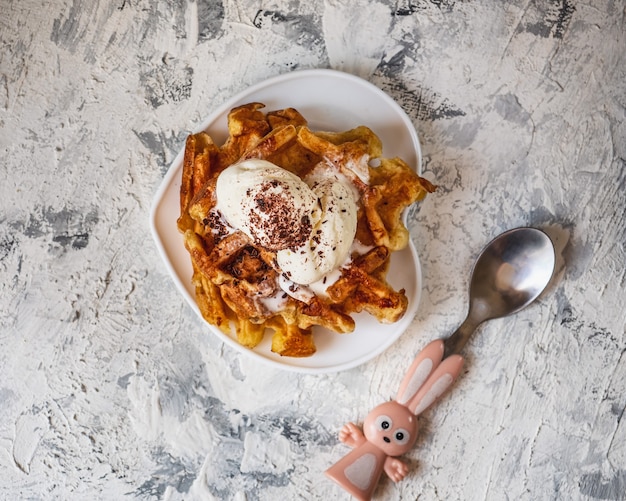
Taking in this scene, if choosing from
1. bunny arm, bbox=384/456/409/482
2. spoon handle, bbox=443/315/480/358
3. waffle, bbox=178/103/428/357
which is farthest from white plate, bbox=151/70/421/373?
bunny arm, bbox=384/456/409/482

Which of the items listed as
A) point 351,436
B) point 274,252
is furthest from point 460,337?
point 274,252

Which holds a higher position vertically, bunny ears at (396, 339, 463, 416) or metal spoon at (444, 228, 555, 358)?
metal spoon at (444, 228, 555, 358)

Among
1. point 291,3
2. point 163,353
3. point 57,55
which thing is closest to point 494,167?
point 291,3

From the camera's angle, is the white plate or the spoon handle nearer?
the white plate

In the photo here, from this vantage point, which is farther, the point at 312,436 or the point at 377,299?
the point at 312,436

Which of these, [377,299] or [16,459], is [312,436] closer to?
[377,299]

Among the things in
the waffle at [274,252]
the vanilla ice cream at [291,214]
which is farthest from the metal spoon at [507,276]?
the vanilla ice cream at [291,214]

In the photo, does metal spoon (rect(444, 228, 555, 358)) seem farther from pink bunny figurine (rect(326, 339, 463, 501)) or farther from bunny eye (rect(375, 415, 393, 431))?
bunny eye (rect(375, 415, 393, 431))

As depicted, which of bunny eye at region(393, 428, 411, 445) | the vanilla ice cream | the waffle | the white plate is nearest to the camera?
the vanilla ice cream
